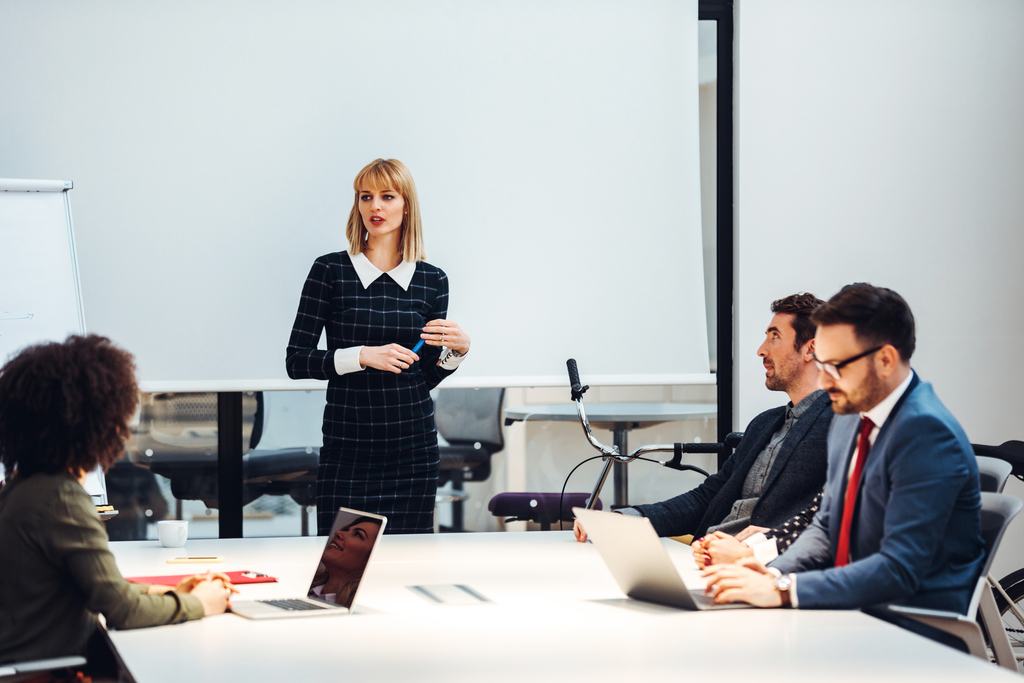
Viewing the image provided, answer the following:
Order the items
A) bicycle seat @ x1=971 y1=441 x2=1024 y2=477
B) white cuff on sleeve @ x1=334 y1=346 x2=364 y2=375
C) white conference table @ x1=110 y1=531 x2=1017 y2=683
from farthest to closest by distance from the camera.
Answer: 1. white cuff on sleeve @ x1=334 y1=346 x2=364 y2=375
2. bicycle seat @ x1=971 y1=441 x2=1024 y2=477
3. white conference table @ x1=110 y1=531 x2=1017 y2=683

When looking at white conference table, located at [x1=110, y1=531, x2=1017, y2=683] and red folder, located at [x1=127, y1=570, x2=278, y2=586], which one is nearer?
white conference table, located at [x1=110, y1=531, x2=1017, y2=683]

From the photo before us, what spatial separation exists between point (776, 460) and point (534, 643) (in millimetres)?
1259

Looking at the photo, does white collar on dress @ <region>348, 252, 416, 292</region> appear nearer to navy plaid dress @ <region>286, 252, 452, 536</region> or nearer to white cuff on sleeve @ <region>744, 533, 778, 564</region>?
navy plaid dress @ <region>286, 252, 452, 536</region>

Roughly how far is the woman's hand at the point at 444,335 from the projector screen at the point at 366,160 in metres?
1.13

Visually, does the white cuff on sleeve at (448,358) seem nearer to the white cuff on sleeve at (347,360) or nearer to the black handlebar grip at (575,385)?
the white cuff on sleeve at (347,360)

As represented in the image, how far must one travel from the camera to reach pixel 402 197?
364cm

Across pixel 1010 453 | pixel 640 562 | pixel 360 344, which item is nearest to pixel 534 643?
pixel 640 562

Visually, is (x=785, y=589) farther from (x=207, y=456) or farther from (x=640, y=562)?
(x=207, y=456)

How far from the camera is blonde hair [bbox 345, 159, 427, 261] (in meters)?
3.62

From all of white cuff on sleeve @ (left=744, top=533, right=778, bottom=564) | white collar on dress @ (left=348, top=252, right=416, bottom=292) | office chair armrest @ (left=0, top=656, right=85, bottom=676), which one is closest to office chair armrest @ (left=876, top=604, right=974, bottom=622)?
white cuff on sleeve @ (left=744, top=533, right=778, bottom=564)

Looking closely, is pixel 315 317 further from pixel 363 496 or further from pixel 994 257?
pixel 994 257

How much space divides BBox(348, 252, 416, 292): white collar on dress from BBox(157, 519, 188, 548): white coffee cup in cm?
98

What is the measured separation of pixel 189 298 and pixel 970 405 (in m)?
3.26

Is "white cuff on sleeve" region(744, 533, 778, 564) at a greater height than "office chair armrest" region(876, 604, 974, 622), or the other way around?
"office chair armrest" region(876, 604, 974, 622)
